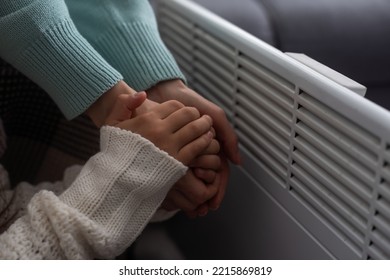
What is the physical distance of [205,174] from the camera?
0.65m

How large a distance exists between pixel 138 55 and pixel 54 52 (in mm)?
128

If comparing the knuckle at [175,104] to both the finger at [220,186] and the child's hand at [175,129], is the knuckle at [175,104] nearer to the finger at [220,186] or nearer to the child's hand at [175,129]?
the child's hand at [175,129]

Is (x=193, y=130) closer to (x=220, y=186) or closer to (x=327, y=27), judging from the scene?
(x=220, y=186)

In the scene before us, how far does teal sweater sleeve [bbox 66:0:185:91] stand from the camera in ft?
2.32

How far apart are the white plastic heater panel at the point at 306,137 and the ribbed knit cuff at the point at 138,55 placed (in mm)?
83

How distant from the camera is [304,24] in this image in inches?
36.3

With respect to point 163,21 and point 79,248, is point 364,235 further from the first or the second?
point 163,21

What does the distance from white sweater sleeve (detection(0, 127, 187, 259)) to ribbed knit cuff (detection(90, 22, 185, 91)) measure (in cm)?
13

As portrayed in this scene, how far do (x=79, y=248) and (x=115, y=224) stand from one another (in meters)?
0.04

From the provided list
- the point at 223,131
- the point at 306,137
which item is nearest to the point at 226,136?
the point at 223,131

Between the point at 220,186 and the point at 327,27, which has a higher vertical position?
the point at 327,27

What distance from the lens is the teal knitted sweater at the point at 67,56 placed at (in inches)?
24.1

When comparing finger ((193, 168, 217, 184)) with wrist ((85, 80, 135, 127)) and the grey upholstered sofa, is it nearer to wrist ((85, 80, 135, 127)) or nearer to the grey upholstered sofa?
wrist ((85, 80, 135, 127))
